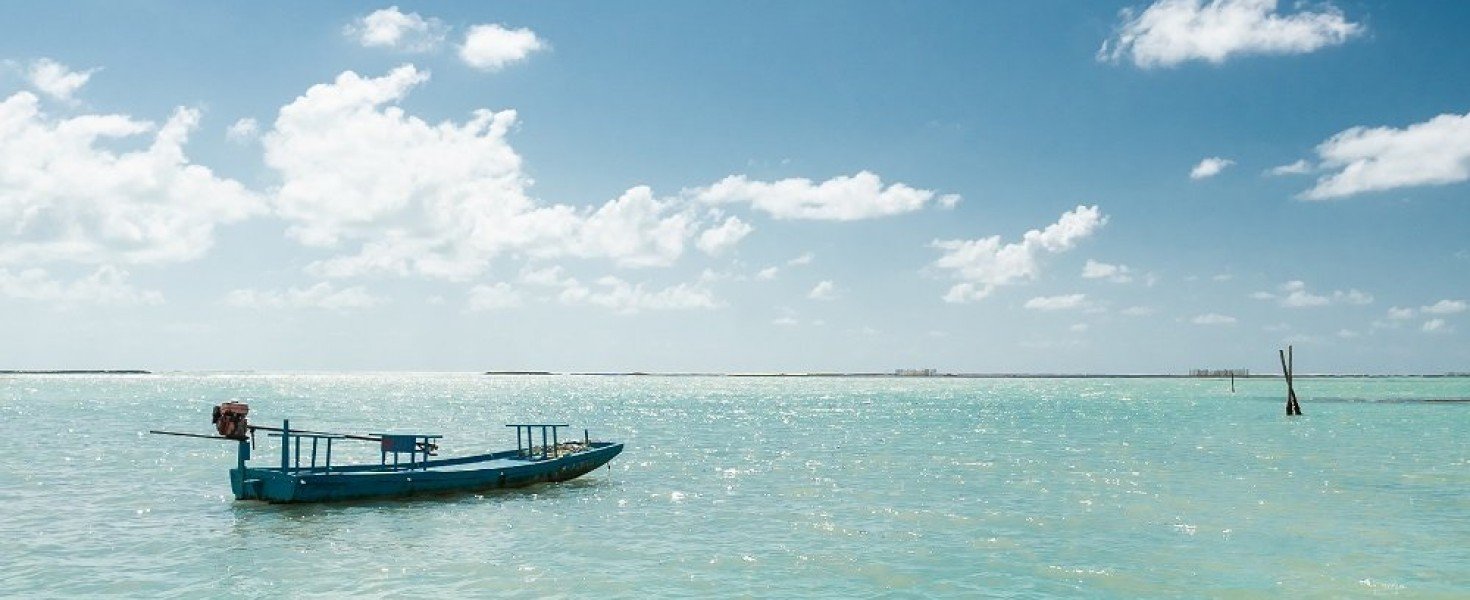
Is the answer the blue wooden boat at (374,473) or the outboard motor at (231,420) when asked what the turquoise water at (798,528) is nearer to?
the blue wooden boat at (374,473)

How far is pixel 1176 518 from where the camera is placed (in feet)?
94.1

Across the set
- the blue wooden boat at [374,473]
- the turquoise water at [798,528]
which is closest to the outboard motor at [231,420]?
the blue wooden boat at [374,473]

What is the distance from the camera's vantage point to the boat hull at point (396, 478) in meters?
30.4

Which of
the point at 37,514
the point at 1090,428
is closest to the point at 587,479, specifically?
the point at 37,514

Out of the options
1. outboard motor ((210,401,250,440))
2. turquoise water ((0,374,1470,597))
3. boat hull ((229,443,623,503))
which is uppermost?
outboard motor ((210,401,250,440))

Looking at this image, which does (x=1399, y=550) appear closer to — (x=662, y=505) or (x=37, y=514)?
(x=662, y=505)

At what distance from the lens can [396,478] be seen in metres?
31.9

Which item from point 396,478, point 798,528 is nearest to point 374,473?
point 396,478

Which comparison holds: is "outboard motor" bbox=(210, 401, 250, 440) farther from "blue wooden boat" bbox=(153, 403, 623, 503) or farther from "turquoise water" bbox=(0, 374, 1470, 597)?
"turquoise water" bbox=(0, 374, 1470, 597)

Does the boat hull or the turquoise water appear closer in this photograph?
the turquoise water

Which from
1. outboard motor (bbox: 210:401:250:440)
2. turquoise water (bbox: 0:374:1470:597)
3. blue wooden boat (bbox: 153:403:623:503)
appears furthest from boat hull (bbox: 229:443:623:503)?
outboard motor (bbox: 210:401:250:440)

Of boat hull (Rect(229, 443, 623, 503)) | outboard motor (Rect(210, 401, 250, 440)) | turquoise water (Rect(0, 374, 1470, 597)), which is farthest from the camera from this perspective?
outboard motor (Rect(210, 401, 250, 440))

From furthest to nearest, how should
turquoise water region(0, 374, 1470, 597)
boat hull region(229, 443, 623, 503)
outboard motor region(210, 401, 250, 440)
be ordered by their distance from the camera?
1. outboard motor region(210, 401, 250, 440)
2. boat hull region(229, 443, 623, 503)
3. turquoise water region(0, 374, 1470, 597)

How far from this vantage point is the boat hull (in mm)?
30391
